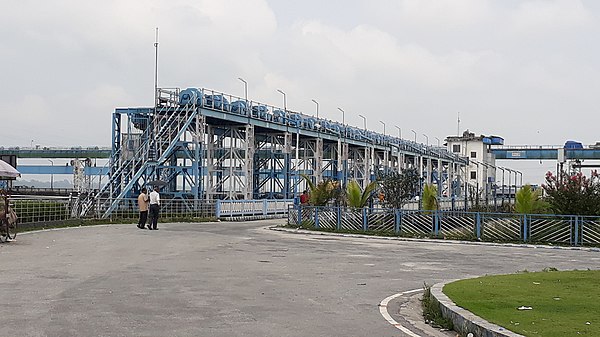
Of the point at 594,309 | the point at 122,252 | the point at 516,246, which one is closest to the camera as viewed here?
the point at 594,309

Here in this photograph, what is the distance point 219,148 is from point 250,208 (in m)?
8.37

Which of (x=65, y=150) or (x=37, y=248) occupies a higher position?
(x=65, y=150)

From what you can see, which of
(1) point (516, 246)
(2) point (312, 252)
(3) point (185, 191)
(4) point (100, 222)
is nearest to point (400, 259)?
(2) point (312, 252)

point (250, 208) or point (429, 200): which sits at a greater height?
point (429, 200)

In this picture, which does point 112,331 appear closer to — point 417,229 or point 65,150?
point 417,229

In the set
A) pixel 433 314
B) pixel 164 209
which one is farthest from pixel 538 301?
pixel 164 209

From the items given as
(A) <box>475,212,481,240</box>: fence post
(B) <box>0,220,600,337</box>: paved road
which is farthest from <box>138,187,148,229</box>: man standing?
(A) <box>475,212,481,240</box>: fence post

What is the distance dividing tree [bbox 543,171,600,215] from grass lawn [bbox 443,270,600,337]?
12.8 metres

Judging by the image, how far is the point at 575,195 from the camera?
26438 millimetres

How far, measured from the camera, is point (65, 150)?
89.7 metres

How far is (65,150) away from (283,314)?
8464 centimetres

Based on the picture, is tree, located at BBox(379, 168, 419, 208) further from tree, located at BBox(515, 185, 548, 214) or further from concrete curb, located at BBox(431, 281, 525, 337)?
concrete curb, located at BBox(431, 281, 525, 337)

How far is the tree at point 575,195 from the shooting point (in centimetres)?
2630

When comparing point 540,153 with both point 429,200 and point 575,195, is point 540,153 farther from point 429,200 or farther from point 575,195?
point 575,195
